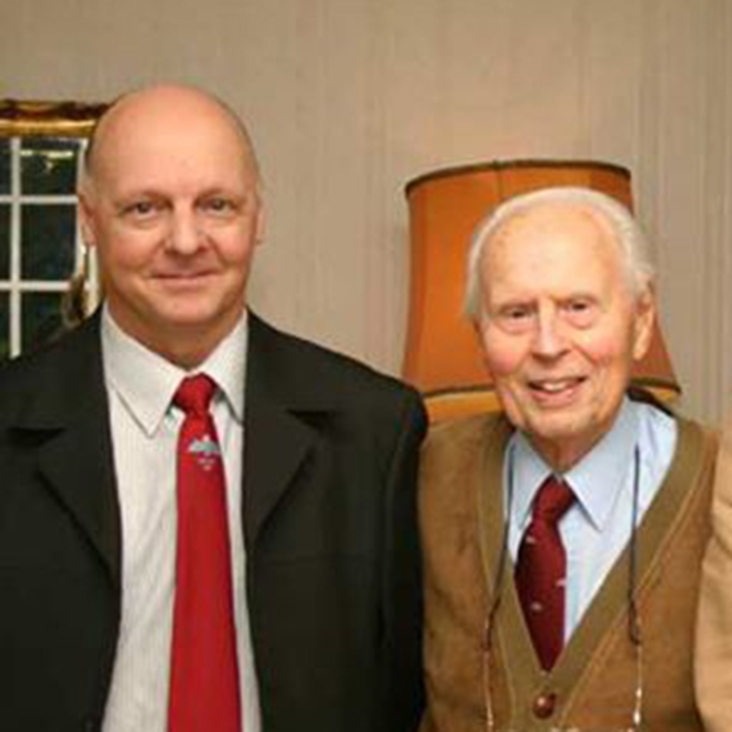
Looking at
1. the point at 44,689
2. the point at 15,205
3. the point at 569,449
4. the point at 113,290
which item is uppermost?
the point at 15,205

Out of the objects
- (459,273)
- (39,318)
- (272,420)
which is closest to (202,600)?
(272,420)

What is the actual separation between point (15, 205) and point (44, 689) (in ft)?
4.82

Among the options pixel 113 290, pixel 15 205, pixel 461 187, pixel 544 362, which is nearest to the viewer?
pixel 544 362

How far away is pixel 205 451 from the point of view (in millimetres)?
1820

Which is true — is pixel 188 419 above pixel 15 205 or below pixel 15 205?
below

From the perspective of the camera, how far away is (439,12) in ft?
10.2

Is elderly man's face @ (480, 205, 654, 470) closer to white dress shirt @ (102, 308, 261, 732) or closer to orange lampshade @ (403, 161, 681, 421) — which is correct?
white dress shirt @ (102, 308, 261, 732)

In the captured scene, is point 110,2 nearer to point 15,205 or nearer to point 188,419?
point 15,205

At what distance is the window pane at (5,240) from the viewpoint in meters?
3.03

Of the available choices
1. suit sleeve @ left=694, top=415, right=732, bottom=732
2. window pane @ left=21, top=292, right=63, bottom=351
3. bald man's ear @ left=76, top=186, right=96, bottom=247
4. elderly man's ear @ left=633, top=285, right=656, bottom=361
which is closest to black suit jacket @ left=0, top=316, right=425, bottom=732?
bald man's ear @ left=76, top=186, right=96, bottom=247

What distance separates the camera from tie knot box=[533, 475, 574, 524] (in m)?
1.77

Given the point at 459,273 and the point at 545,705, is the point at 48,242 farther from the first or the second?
the point at 545,705

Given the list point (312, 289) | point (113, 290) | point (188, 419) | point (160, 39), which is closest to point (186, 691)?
point (188, 419)

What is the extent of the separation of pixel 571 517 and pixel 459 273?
3.36 ft
